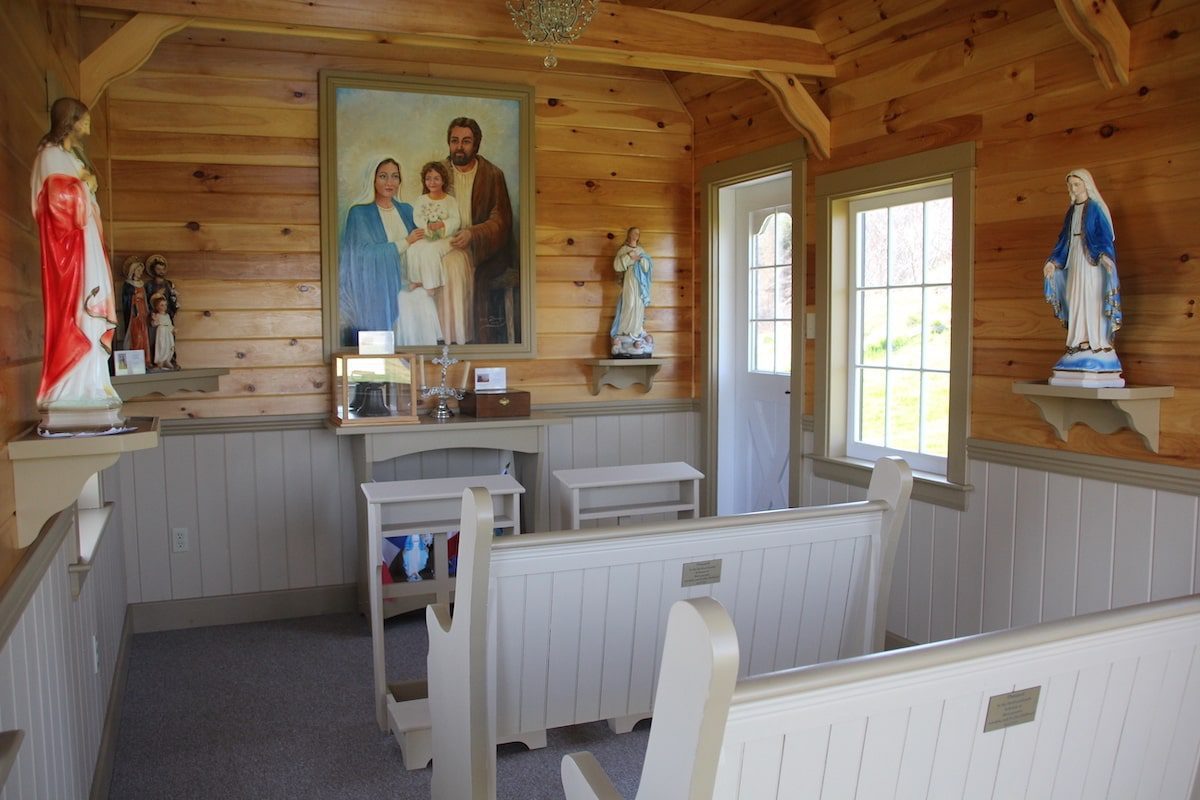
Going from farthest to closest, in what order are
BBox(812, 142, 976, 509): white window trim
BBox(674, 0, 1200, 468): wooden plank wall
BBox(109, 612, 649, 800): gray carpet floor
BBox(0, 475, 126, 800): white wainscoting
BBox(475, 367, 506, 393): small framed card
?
BBox(475, 367, 506, 393): small framed card → BBox(812, 142, 976, 509): white window trim → BBox(109, 612, 649, 800): gray carpet floor → BBox(674, 0, 1200, 468): wooden plank wall → BBox(0, 475, 126, 800): white wainscoting

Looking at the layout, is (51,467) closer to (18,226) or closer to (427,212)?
(18,226)

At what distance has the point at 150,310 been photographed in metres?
3.74

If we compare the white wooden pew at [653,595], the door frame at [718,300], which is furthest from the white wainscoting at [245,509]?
the white wooden pew at [653,595]

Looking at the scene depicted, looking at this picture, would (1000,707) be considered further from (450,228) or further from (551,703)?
(450,228)

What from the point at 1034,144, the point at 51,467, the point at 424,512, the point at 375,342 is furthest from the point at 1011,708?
the point at 375,342

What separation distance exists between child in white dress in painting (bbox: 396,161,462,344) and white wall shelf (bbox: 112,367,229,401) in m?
0.78

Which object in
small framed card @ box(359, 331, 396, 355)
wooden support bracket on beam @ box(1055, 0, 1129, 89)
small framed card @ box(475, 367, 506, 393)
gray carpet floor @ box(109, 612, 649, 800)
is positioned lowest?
gray carpet floor @ box(109, 612, 649, 800)

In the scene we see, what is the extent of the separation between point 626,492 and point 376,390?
1073 millimetres

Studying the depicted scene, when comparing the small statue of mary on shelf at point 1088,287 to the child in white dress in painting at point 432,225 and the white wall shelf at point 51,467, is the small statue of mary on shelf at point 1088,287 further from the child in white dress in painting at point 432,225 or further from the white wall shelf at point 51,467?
the child in white dress in painting at point 432,225

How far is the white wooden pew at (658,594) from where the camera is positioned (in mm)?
2117

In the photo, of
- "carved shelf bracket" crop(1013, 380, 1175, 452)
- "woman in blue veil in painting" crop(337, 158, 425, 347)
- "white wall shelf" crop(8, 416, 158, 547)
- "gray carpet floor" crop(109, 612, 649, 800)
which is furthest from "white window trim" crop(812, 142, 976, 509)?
"white wall shelf" crop(8, 416, 158, 547)

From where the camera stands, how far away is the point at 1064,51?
2.86 metres

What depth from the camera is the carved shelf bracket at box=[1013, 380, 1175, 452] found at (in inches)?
101

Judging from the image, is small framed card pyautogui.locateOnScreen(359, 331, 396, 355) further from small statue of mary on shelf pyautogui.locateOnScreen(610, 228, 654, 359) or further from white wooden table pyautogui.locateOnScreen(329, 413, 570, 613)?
small statue of mary on shelf pyautogui.locateOnScreen(610, 228, 654, 359)
